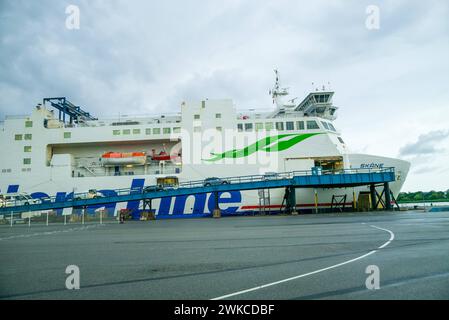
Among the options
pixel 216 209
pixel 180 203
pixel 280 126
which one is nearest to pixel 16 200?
pixel 180 203

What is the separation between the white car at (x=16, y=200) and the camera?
30.4m

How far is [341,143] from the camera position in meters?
31.3

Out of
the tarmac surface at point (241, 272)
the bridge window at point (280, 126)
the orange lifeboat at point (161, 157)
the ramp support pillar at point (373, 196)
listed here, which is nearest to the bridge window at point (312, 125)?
the bridge window at point (280, 126)

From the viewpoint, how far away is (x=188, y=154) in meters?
30.9

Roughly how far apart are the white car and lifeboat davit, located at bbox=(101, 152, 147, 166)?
7934 millimetres

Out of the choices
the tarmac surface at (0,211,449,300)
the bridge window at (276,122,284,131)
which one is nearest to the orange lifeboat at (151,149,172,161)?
the bridge window at (276,122,284,131)

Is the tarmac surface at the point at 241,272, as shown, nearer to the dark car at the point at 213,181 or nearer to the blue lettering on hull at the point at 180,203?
the dark car at the point at 213,181

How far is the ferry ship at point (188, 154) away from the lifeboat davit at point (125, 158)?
0.11 meters

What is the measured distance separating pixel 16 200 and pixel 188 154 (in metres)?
18.6

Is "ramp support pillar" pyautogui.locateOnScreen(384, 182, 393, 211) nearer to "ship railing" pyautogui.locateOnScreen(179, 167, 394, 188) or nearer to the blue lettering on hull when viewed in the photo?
"ship railing" pyautogui.locateOnScreen(179, 167, 394, 188)

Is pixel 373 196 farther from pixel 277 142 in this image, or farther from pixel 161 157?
pixel 161 157

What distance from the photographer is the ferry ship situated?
29500mm

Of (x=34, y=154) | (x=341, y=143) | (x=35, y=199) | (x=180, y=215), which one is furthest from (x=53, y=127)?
(x=341, y=143)
